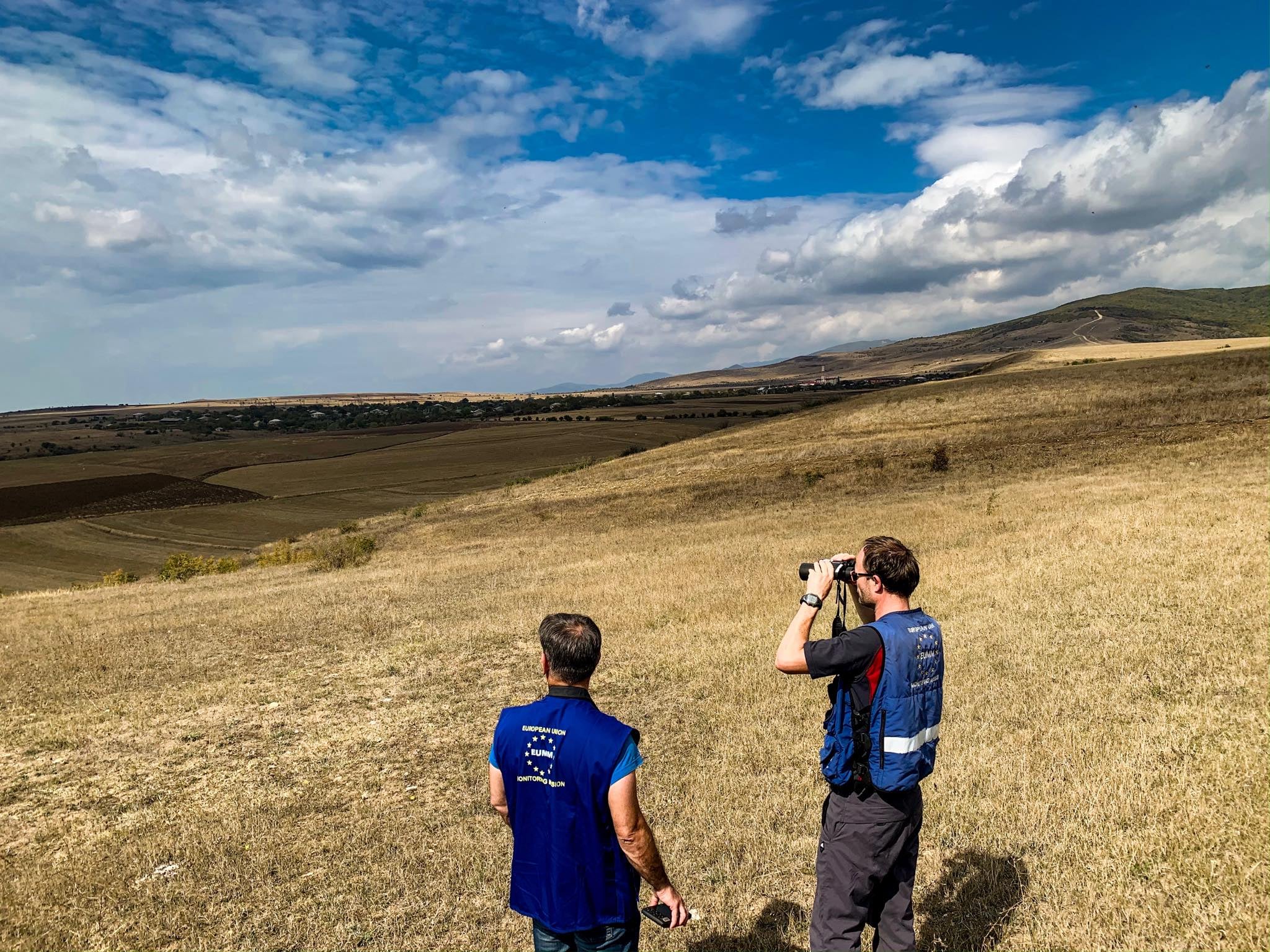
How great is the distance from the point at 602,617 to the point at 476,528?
2271 centimetres

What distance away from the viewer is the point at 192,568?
3588 cm

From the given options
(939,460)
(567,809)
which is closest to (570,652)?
(567,809)

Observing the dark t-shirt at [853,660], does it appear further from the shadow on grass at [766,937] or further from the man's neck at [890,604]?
the shadow on grass at [766,937]

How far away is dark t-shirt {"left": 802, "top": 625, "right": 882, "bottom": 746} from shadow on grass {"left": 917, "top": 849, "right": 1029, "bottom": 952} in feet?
7.99

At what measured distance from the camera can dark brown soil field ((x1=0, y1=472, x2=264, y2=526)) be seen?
65.8 m

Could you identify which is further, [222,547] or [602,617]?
[222,547]

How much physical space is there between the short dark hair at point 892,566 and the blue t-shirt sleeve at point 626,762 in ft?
5.89

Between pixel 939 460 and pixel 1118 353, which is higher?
pixel 1118 353

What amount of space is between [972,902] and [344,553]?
31.6m

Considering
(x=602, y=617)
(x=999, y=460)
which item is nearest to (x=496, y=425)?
(x=999, y=460)

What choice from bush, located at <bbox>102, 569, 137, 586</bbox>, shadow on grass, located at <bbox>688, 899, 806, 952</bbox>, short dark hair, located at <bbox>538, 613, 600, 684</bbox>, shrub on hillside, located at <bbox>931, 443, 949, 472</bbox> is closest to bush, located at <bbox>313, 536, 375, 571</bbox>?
bush, located at <bbox>102, 569, 137, 586</bbox>

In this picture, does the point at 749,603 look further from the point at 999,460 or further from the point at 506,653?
the point at 999,460

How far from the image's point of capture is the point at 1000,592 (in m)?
14.4

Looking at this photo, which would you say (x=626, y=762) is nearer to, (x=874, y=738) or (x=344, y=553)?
(x=874, y=738)
